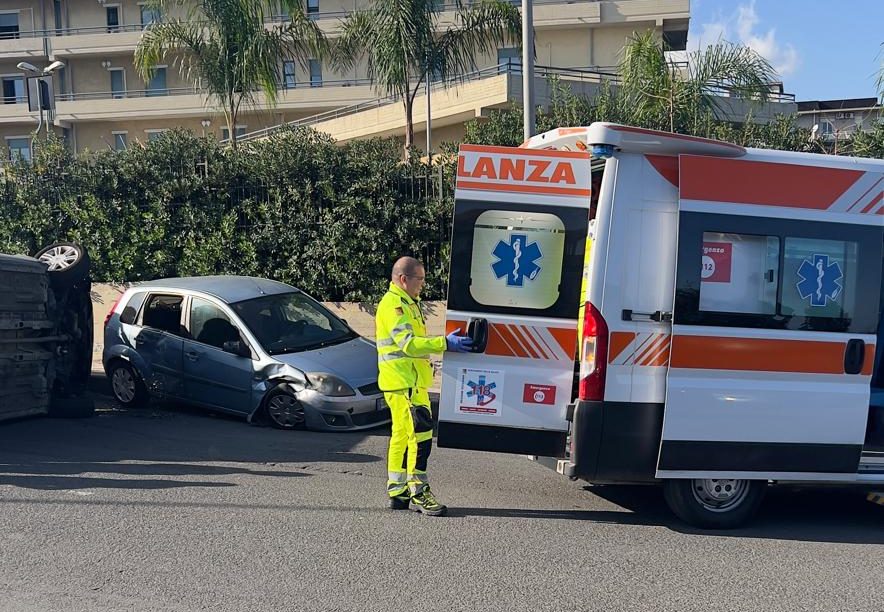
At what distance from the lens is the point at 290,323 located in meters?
9.68

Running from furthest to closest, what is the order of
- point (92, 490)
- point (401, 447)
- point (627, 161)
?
point (92, 490), point (401, 447), point (627, 161)

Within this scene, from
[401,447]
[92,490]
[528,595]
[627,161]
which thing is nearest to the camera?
[528,595]

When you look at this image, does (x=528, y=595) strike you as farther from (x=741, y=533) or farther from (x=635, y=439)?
(x=741, y=533)

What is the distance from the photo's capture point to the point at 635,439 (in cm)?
547

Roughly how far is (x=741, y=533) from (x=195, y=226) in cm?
1057

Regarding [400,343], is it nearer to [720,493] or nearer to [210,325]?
[720,493]

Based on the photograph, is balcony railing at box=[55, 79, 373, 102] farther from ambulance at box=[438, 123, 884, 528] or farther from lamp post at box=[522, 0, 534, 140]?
ambulance at box=[438, 123, 884, 528]

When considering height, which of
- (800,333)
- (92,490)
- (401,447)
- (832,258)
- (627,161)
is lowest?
(92,490)

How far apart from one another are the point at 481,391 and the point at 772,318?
6.46 ft

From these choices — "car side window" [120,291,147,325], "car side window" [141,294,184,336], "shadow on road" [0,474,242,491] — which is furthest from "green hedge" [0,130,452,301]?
"shadow on road" [0,474,242,491]

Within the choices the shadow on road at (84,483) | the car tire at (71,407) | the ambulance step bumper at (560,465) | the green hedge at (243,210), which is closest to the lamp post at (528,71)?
the green hedge at (243,210)

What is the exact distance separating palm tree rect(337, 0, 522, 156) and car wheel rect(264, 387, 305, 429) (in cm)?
577

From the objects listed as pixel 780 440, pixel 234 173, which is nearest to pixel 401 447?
pixel 780 440

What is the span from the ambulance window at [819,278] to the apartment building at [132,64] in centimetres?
2590
